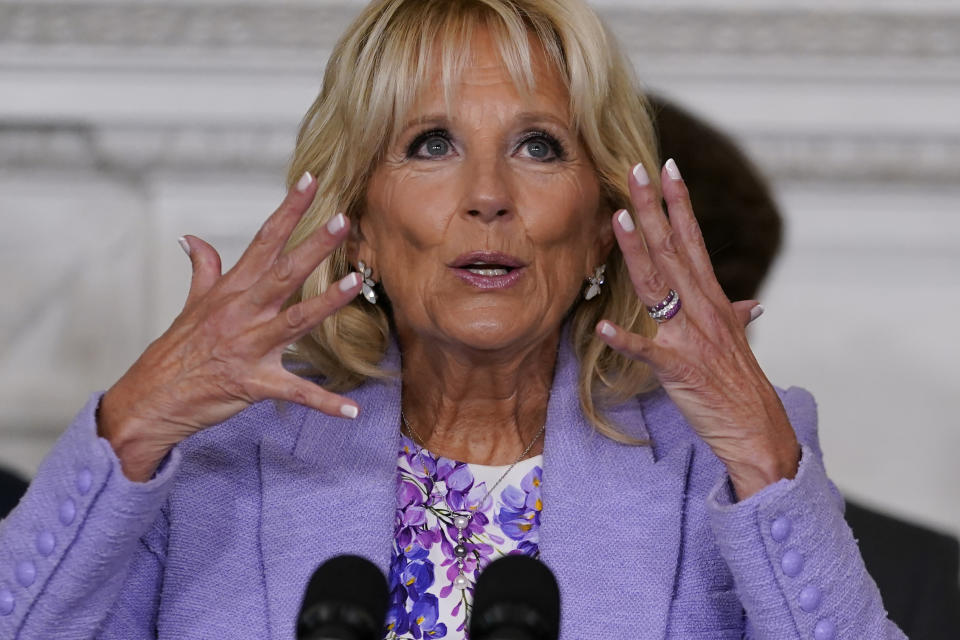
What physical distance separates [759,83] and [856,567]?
190cm

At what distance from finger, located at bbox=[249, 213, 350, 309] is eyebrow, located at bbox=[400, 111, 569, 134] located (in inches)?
16.6

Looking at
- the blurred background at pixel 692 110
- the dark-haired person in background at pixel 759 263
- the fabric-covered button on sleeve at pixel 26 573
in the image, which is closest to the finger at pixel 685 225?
the fabric-covered button on sleeve at pixel 26 573

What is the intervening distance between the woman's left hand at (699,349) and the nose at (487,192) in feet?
0.98

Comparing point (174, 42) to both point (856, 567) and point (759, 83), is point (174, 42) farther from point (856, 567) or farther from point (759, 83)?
point (856, 567)

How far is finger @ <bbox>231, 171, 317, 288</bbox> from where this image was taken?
6.53ft

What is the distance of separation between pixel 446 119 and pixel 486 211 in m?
0.18

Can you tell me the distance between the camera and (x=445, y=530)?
2.38 m

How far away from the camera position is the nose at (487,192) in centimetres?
226

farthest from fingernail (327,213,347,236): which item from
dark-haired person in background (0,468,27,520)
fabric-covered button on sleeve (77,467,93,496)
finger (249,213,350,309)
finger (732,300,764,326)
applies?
dark-haired person in background (0,468,27,520)

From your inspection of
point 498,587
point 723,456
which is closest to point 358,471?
point 723,456

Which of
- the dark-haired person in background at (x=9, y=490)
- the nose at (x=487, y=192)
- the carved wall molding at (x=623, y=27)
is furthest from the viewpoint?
the carved wall molding at (x=623, y=27)

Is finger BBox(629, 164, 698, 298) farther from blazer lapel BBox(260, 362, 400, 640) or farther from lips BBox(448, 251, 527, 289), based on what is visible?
blazer lapel BBox(260, 362, 400, 640)

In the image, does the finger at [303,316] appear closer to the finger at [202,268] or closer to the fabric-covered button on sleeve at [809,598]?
the finger at [202,268]

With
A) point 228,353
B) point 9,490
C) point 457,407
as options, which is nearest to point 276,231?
point 228,353
